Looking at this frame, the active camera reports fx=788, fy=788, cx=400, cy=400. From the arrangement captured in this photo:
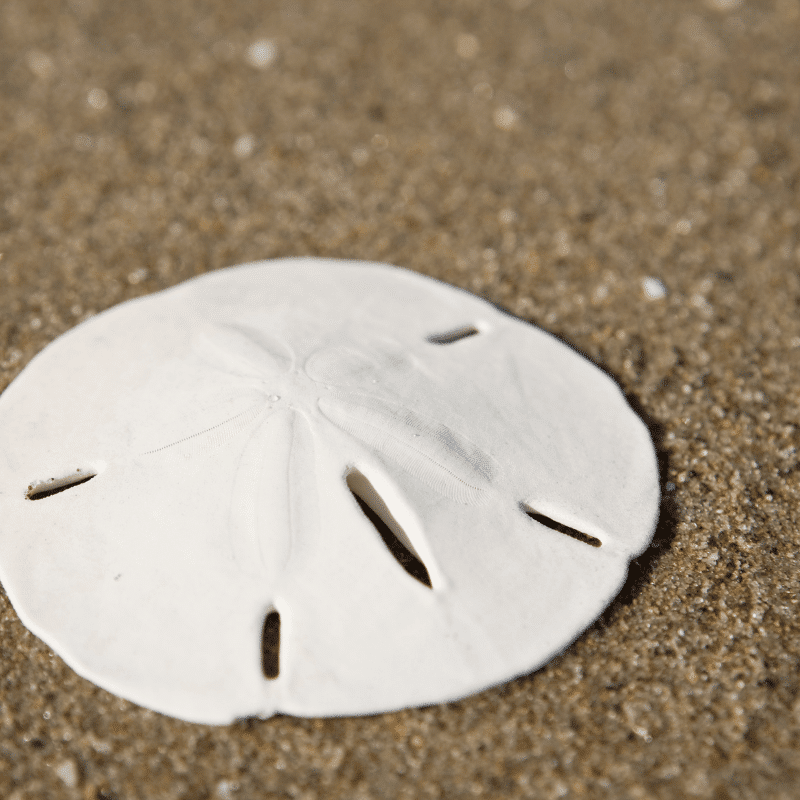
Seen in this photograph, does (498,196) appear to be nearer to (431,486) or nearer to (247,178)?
(247,178)

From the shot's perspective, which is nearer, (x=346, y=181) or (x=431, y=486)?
(x=431, y=486)

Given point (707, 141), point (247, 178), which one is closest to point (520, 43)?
point (707, 141)

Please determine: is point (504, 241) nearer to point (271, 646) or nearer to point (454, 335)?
point (454, 335)

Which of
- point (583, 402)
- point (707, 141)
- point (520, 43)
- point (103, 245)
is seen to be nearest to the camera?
point (583, 402)

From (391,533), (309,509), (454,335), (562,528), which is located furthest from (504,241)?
(309,509)

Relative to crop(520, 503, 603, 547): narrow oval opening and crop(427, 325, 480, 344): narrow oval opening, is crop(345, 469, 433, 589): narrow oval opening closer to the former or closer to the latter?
crop(520, 503, 603, 547): narrow oval opening

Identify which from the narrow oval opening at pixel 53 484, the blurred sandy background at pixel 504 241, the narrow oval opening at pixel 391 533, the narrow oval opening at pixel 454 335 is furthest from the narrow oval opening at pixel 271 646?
the narrow oval opening at pixel 454 335

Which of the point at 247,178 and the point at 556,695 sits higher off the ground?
the point at 247,178
